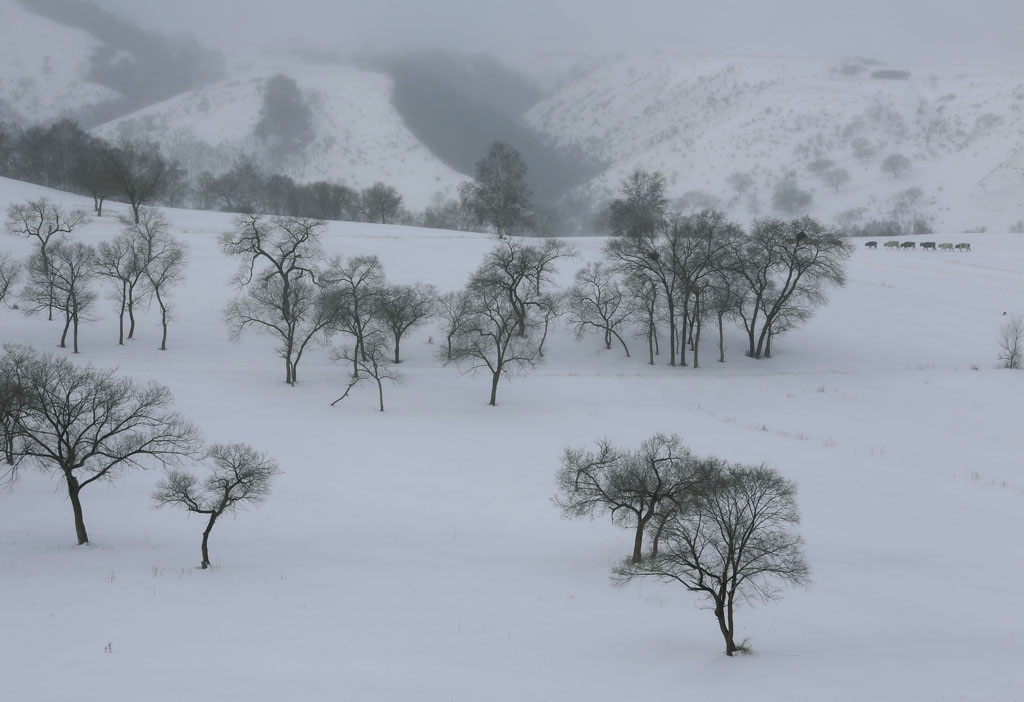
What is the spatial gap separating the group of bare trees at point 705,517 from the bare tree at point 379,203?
10273cm

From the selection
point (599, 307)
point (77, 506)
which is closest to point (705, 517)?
point (77, 506)

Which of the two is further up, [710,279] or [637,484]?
[710,279]

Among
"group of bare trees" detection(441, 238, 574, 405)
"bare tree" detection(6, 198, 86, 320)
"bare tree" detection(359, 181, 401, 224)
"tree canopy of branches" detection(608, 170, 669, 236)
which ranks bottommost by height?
"group of bare trees" detection(441, 238, 574, 405)

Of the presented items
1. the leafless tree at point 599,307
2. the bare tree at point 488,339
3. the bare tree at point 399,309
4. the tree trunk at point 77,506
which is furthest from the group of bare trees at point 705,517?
the leafless tree at point 599,307

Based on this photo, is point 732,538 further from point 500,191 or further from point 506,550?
point 500,191

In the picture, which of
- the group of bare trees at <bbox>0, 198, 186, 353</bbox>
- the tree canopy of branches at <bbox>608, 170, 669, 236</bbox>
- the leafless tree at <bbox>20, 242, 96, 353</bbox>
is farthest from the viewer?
the tree canopy of branches at <bbox>608, 170, 669, 236</bbox>

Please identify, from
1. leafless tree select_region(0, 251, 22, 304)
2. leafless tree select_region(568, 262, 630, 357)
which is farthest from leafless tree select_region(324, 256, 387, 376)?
→ leafless tree select_region(0, 251, 22, 304)

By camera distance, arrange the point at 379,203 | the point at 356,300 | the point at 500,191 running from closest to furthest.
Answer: the point at 356,300, the point at 500,191, the point at 379,203

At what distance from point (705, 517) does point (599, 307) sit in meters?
38.1

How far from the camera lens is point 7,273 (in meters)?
55.2

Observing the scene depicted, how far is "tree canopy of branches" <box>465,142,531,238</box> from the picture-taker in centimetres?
8506

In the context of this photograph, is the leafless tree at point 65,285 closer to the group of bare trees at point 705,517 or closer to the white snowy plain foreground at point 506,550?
the white snowy plain foreground at point 506,550

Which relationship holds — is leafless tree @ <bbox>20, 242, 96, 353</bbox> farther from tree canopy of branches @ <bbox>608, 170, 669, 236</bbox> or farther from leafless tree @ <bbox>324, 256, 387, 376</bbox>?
tree canopy of branches @ <bbox>608, 170, 669, 236</bbox>

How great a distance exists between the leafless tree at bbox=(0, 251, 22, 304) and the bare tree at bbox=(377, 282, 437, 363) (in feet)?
92.1
